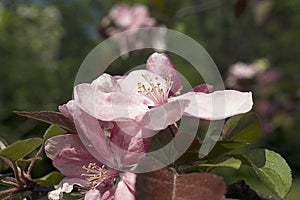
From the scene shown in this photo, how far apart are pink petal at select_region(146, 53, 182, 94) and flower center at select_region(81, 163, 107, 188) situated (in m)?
0.19

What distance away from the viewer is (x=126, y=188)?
0.71 metres

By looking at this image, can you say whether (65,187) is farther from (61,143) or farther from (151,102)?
(151,102)

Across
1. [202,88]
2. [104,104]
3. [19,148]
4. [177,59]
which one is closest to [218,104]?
[202,88]

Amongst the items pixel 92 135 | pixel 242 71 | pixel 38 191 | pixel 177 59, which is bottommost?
pixel 38 191

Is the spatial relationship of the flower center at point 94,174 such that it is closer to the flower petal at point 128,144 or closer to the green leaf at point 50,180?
the flower petal at point 128,144

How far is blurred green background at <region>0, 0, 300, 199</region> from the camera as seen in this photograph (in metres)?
5.67

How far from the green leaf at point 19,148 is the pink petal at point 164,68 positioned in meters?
0.22

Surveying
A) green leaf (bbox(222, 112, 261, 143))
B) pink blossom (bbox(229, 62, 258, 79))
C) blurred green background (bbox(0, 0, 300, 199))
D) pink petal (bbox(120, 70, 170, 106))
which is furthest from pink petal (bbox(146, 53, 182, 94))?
pink blossom (bbox(229, 62, 258, 79))

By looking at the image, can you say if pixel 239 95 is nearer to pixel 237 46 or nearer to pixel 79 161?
pixel 79 161

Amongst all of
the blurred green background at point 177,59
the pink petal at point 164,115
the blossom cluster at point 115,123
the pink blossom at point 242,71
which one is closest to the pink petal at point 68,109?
the blossom cluster at point 115,123

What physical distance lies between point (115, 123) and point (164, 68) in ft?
0.56

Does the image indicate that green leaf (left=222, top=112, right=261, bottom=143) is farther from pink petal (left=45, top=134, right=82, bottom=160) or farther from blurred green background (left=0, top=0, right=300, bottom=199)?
blurred green background (left=0, top=0, right=300, bottom=199)

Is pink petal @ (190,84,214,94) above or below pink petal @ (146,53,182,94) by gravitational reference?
below

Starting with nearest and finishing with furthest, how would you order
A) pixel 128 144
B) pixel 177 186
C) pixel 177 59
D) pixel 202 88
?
pixel 177 186 < pixel 128 144 < pixel 202 88 < pixel 177 59
